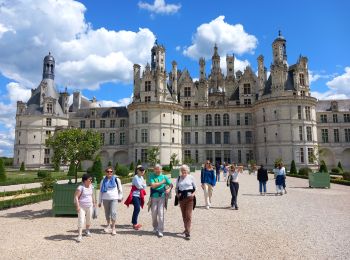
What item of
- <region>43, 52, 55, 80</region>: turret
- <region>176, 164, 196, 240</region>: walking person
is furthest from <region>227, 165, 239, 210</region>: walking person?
<region>43, 52, 55, 80</region>: turret

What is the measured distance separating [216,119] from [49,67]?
38.2m

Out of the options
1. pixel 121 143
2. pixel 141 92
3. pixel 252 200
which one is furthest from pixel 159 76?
pixel 252 200

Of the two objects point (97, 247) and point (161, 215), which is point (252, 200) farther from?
point (97, 247)

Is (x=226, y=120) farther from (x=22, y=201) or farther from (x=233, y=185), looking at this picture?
(x=22, y=201)

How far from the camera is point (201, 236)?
343 inches

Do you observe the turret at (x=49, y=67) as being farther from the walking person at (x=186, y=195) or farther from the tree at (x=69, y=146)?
the walking person at (x=186, y=195)

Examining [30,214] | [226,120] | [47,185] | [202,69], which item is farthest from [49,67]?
[30,214]

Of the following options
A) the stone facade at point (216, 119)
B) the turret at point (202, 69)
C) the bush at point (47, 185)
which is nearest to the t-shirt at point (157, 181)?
the bush at point (47, 185)

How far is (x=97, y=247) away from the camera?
7676 mm

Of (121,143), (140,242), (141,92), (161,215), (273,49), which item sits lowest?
(140,242)

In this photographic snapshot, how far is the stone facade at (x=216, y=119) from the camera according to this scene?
48219 mm

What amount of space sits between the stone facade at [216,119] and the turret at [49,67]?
861mm

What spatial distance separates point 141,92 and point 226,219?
43.6m

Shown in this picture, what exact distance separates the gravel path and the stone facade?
123 feet
